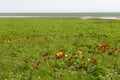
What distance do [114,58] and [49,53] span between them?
2.81m

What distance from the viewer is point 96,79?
6.88 metres

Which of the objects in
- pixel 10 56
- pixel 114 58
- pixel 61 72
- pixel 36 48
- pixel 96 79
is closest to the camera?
pixel 96 79

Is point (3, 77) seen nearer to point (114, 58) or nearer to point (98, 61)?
point (98, 61)

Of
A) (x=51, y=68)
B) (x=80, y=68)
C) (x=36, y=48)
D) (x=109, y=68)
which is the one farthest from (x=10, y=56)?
(x=109, y=68)

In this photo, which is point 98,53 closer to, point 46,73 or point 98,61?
point 98,61

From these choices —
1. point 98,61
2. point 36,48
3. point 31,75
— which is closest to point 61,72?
point 31,75

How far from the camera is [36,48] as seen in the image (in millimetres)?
10914

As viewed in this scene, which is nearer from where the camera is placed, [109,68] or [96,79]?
[96,79]

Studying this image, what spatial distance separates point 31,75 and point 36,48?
389 cm

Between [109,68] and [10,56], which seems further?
[10,56]

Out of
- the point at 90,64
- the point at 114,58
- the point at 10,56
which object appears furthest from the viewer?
the point at 10,56

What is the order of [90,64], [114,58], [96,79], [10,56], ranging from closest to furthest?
1. [96,79]
2. [90,64]
3. [114,58]
4. [10,56]

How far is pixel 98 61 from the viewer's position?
8.41 metres

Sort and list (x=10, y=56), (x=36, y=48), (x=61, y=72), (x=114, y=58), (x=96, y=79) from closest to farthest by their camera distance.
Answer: (x=96, y=79) → (x=61, y=72) → (x=114, y=58) → (x=10, y=56) → (x=36, y=48)
